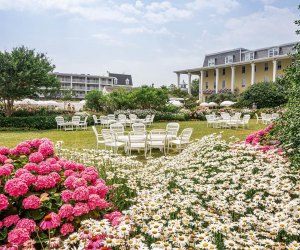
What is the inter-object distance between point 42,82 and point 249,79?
40305mm

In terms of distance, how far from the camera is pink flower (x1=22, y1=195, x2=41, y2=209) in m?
3.04

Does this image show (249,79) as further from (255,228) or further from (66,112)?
(255,228)

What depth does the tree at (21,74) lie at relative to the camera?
21.0 m

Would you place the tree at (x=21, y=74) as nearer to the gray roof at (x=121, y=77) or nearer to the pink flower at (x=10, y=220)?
the pink flower at (x=10, y=220)

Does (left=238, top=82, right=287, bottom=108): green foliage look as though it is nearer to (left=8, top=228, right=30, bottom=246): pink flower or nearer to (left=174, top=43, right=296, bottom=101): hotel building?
(left=174, top=43, right=296, bottom=101): hotel building

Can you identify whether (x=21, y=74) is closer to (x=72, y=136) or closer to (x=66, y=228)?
(x=72, y=136)

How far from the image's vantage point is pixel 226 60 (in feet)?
186

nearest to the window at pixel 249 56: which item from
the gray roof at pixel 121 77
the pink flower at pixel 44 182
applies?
the gray roof at pixel 121 77

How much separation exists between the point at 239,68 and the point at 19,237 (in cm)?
5644

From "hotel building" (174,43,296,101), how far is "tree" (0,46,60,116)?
36001 millimetres

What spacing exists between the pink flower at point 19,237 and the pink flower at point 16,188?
0.47 metres

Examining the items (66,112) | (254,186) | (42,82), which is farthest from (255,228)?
(66,112)

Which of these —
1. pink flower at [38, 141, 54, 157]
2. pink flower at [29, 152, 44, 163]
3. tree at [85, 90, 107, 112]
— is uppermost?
tree at [85, 90, 107, 112]

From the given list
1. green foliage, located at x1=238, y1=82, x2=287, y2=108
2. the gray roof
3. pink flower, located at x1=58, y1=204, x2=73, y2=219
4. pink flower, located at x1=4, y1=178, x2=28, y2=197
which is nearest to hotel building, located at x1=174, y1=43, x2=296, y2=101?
green foliage, located at x1=238, y1=82, x2=287, y2=108
